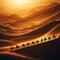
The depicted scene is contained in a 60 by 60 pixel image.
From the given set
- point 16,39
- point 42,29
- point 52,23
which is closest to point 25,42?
point 16,39

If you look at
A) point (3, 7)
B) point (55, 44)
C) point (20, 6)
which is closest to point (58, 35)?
point (55, 44)

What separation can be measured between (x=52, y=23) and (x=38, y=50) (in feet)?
1.13

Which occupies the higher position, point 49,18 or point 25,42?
point 49,18

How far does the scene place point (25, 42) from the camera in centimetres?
193

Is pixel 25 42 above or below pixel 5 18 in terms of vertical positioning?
below

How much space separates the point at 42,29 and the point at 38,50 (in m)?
0.24

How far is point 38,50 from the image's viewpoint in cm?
191

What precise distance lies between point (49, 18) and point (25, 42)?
0.39 meters

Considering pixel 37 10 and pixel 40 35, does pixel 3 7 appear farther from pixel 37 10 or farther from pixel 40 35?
pixel 40 35

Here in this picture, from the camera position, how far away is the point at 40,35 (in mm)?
1940

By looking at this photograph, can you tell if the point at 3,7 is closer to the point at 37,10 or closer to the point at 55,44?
the point at 37,10

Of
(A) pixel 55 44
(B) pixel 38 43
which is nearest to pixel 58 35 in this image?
(A) pixel 55 44

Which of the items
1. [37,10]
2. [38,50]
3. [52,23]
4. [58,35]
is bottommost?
[38,50]

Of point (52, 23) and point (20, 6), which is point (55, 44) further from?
point (20, 6)
